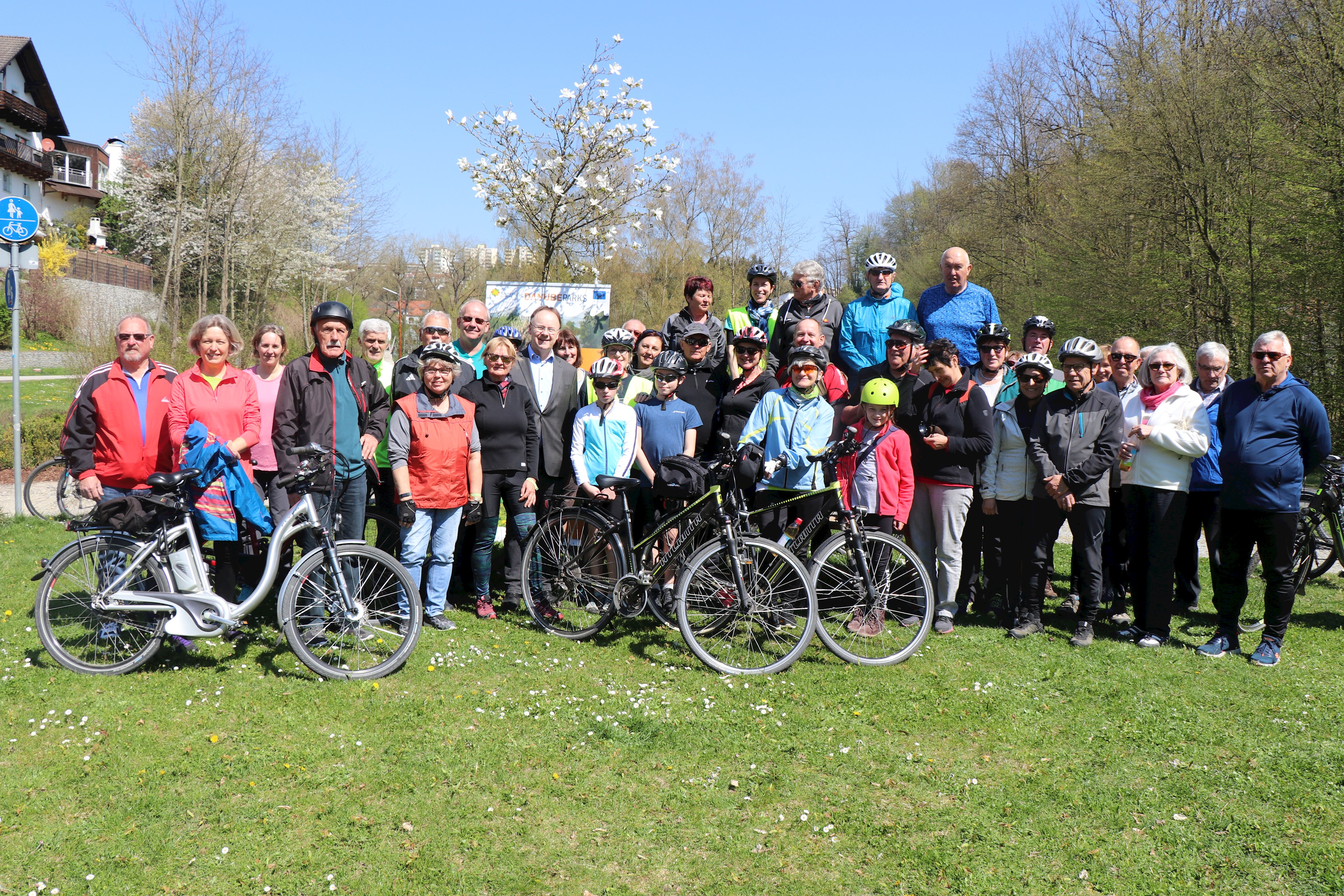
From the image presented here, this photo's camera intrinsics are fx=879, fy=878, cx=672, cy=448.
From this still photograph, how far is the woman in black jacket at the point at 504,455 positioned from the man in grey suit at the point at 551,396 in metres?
0.16

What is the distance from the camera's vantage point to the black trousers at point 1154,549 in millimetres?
5797

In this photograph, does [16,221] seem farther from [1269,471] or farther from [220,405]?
[1269,471]

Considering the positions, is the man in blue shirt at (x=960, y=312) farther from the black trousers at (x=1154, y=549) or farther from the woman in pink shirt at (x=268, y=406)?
the woman in pink shirt at (x=268, y=406)

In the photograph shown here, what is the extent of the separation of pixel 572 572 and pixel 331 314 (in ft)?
7.44

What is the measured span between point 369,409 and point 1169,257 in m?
16.1

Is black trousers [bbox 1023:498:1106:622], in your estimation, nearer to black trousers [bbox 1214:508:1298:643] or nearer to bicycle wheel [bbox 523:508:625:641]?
black trousers [bbox 1214:508:1298:643]

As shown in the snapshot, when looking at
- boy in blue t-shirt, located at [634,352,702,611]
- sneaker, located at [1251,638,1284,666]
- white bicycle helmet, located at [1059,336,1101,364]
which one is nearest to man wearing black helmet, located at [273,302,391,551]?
boy in blue t-shirt, located at [634,352,702,611]

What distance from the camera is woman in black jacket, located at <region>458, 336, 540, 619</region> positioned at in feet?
19.9

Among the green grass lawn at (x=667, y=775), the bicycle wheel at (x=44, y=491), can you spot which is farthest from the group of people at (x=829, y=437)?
the bicycle wheel at (x=44, y=491)

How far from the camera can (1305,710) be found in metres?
4.81

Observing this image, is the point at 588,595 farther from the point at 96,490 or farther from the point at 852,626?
the point at 96,490

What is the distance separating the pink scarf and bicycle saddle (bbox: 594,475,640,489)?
3.47 m

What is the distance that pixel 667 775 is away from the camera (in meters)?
4.04

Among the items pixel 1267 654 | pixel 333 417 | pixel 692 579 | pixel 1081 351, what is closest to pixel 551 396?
pixel 333 417
